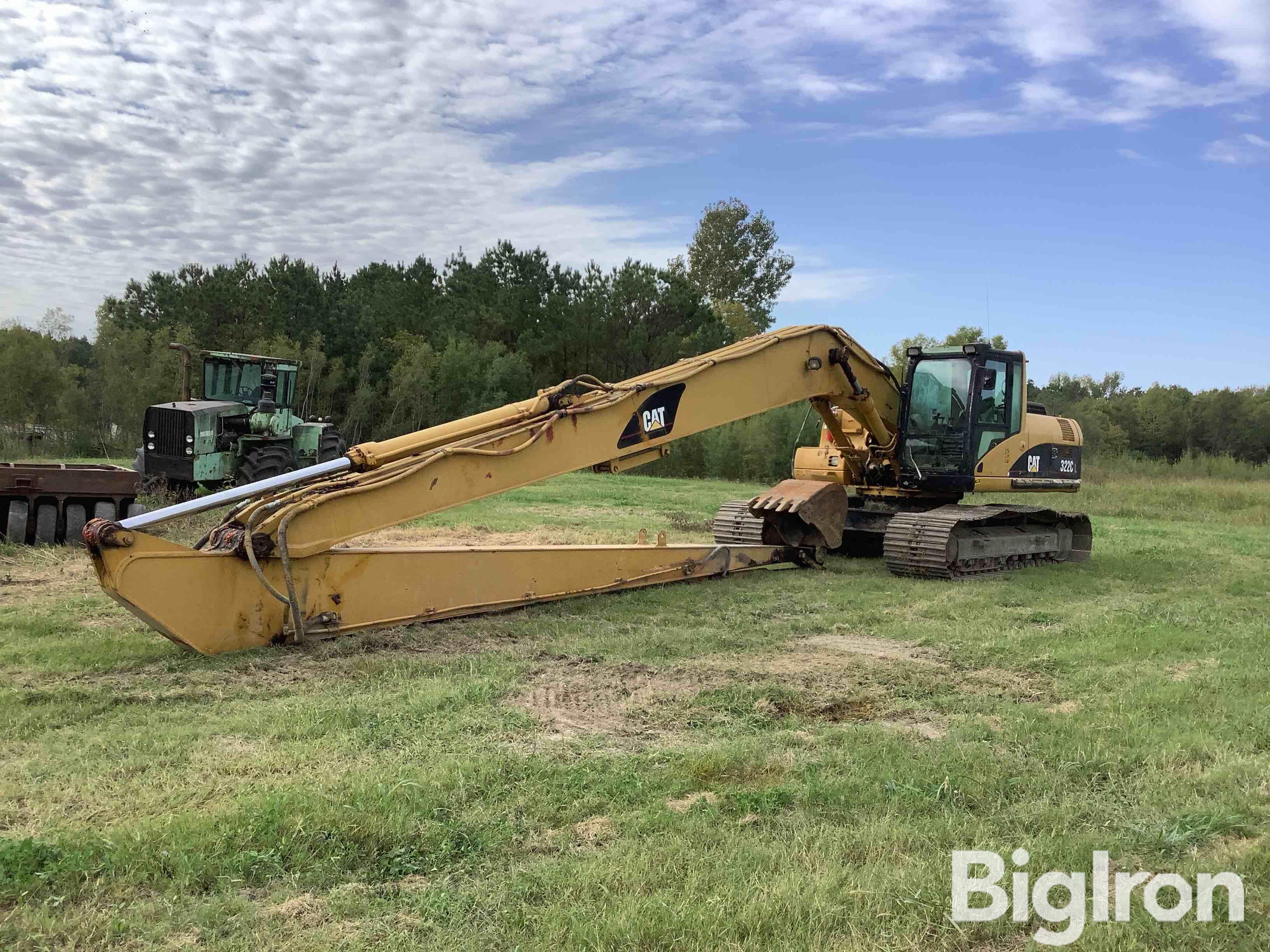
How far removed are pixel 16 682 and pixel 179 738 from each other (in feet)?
5.42

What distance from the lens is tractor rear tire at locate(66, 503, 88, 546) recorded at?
1149cm

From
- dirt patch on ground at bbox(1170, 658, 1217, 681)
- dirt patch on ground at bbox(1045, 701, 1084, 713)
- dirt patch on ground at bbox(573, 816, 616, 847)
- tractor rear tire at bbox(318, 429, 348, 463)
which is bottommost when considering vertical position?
dirt patch on ground at bbox(573, 816, 616, 847)

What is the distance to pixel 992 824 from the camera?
159 inches

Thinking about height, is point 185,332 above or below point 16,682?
above

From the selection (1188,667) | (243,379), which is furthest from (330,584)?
(243,379)

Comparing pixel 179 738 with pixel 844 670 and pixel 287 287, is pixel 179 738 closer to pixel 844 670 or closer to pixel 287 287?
pixel 844 670

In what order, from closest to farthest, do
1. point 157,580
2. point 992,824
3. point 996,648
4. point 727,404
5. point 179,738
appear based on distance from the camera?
1. point 992,824
2. point 179,738
3. point 157,580
4. point 996,648
5. point 727,404

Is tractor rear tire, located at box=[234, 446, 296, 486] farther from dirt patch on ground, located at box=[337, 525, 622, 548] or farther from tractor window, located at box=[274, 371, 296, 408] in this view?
dirt patch on ground, located at box=[337, 525, 622, 548]

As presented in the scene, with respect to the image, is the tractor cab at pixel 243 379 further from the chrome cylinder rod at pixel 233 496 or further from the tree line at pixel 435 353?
the tree line at pixel 435 353

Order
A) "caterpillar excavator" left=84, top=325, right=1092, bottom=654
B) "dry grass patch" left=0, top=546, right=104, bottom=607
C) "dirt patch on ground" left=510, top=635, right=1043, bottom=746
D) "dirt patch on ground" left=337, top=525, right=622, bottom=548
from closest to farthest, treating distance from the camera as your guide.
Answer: "dirt patch on ground" left=510, top=635, right=1043, bottom=746, "caterpillar excavator" left=84, top=325, right=1092, bottom=654, "dry grass patch" left=0, top=546, right=104, bottom=607, "dirt patch on ground" left=337, top=525, right=622, bottom=548

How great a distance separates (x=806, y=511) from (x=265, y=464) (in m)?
9.33

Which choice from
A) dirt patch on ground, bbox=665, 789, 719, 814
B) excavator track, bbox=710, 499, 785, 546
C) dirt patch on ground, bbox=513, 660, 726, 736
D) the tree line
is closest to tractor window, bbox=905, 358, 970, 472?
excavator track, bbox=710, 499, 785, 546

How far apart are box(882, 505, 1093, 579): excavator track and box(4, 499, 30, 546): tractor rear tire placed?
32.4ft

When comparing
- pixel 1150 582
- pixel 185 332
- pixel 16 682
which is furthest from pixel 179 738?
pixel 185 332
